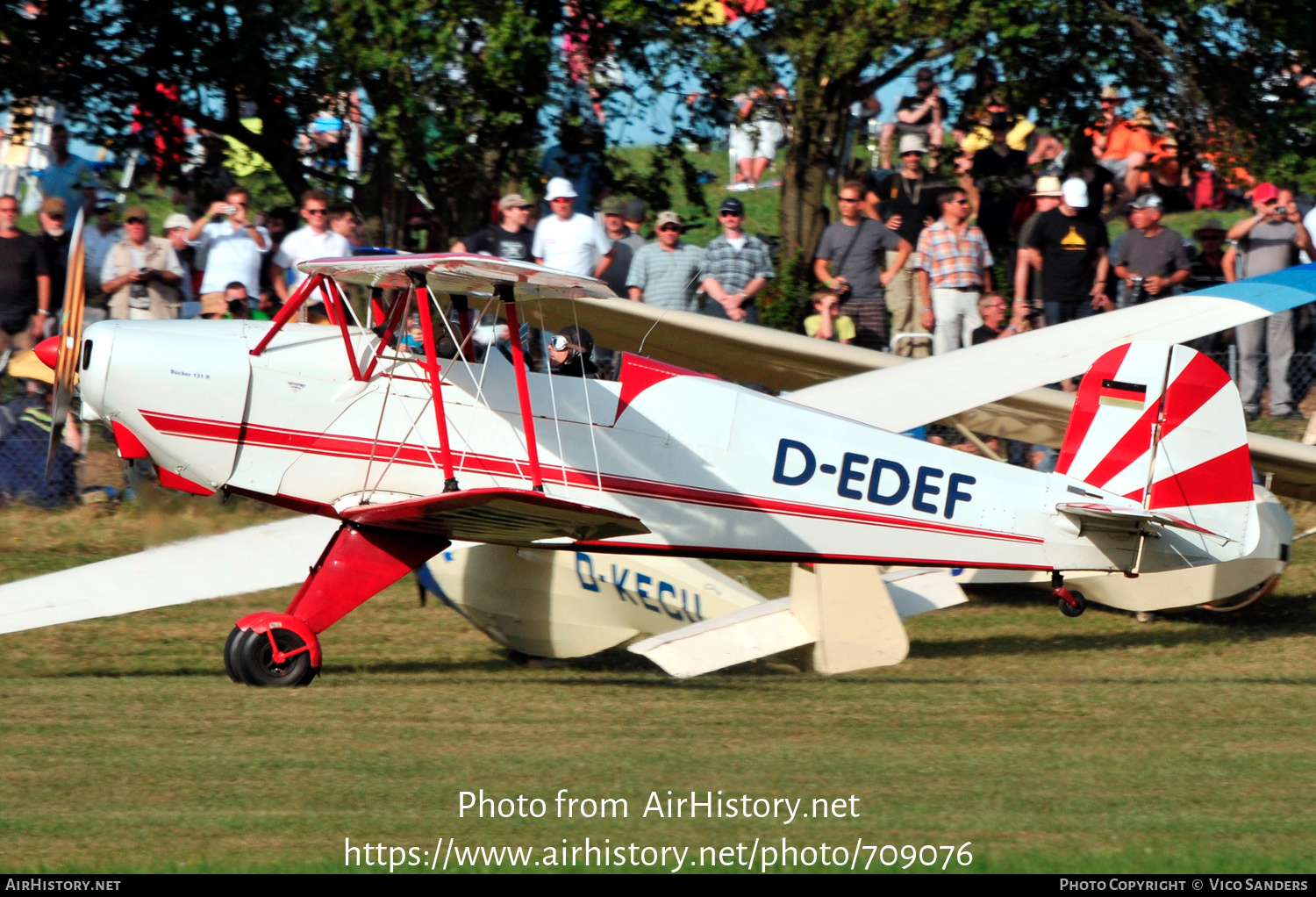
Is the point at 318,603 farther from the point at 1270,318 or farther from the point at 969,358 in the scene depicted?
the point at 1270,318

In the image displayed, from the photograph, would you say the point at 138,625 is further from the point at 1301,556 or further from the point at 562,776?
the point at 1301,556

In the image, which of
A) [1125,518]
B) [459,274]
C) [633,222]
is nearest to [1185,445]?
[1125,518]

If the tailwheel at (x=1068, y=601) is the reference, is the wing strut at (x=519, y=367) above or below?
above

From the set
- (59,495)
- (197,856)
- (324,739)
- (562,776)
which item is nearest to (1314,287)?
(562,776)

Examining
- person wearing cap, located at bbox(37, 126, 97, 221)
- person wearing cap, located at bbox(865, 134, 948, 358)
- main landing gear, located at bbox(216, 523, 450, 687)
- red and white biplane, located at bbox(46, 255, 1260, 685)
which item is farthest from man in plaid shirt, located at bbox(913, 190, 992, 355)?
person wearing cap, located at bbox(37, 126, 97, 221)

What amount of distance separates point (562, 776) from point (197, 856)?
1.54 metres

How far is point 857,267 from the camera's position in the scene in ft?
39.5

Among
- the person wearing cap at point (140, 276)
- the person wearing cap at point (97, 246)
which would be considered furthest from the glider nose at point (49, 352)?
the person wearing cap at point (97, 246)

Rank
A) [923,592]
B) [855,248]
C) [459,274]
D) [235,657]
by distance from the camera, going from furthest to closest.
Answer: [855,248] < [923,592] < [235,657] < [459,274]

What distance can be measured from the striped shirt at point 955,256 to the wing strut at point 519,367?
5.51 meters

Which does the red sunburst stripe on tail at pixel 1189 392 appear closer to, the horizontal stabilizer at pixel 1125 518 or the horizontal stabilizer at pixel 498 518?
the horizontal stabilizer at pixel 1125 518

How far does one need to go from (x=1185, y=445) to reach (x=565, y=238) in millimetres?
5065

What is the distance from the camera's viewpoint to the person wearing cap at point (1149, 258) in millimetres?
12289

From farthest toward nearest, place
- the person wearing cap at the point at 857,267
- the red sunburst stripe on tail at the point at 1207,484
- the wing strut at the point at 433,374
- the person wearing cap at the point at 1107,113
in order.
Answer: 1. the person wearing cap at the point at 1107,113
2. the person wearing cap at the point at 857,267
3. the red sunburst stripe on tail at the point at 1207,484
4. the wing strut at the point at 433,374
